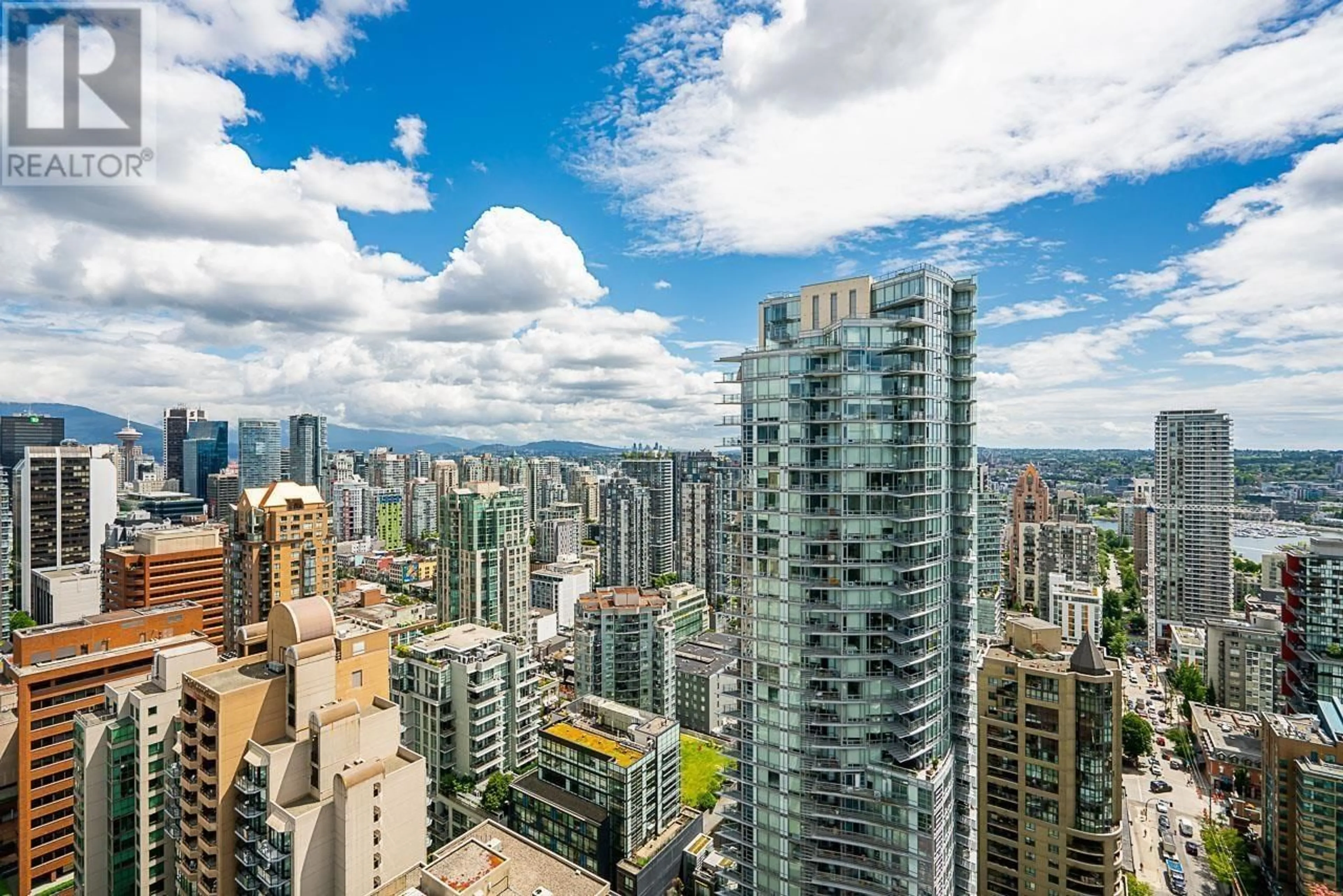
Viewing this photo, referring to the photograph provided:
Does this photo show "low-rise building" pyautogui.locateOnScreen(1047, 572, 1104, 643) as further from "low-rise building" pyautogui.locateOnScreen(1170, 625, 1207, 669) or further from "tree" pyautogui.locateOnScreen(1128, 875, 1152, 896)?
"tree" pyautogui.locateOnScreen(1128, 875, 1152, 896)

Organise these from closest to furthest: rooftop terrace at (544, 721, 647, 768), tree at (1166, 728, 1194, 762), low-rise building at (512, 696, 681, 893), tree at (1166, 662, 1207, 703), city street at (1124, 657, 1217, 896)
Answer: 1. low-rise building at (512, 696, 681, 893)
2. rooftop terrace at (544, 721, 647, 768)
3. city street at (1124, 657, 1217, 896)
4. tree at (1166, 728, 1194, 762)
5. tree at (1166, 662, 1207, 703)

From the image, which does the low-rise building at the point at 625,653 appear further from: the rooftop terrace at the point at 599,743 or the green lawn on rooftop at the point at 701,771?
the rooftop terrace at the point at 599,743

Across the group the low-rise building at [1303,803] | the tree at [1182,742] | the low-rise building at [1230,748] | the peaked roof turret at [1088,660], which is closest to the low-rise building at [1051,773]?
the peaked roof turret at [1088,660]

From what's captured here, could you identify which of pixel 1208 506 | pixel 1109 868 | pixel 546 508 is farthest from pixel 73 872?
pixel 1208 506

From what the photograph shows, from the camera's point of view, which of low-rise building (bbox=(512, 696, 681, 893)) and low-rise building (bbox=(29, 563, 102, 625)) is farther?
low-rise building (bbox=(29, 563, 102, 625))


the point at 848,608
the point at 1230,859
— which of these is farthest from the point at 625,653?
the point at 1230,859

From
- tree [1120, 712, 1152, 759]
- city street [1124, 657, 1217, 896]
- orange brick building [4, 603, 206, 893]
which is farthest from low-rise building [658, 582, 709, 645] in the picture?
orange brick building [4, 603, 206, 893]

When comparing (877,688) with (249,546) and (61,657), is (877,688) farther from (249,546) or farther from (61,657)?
(249,546)
